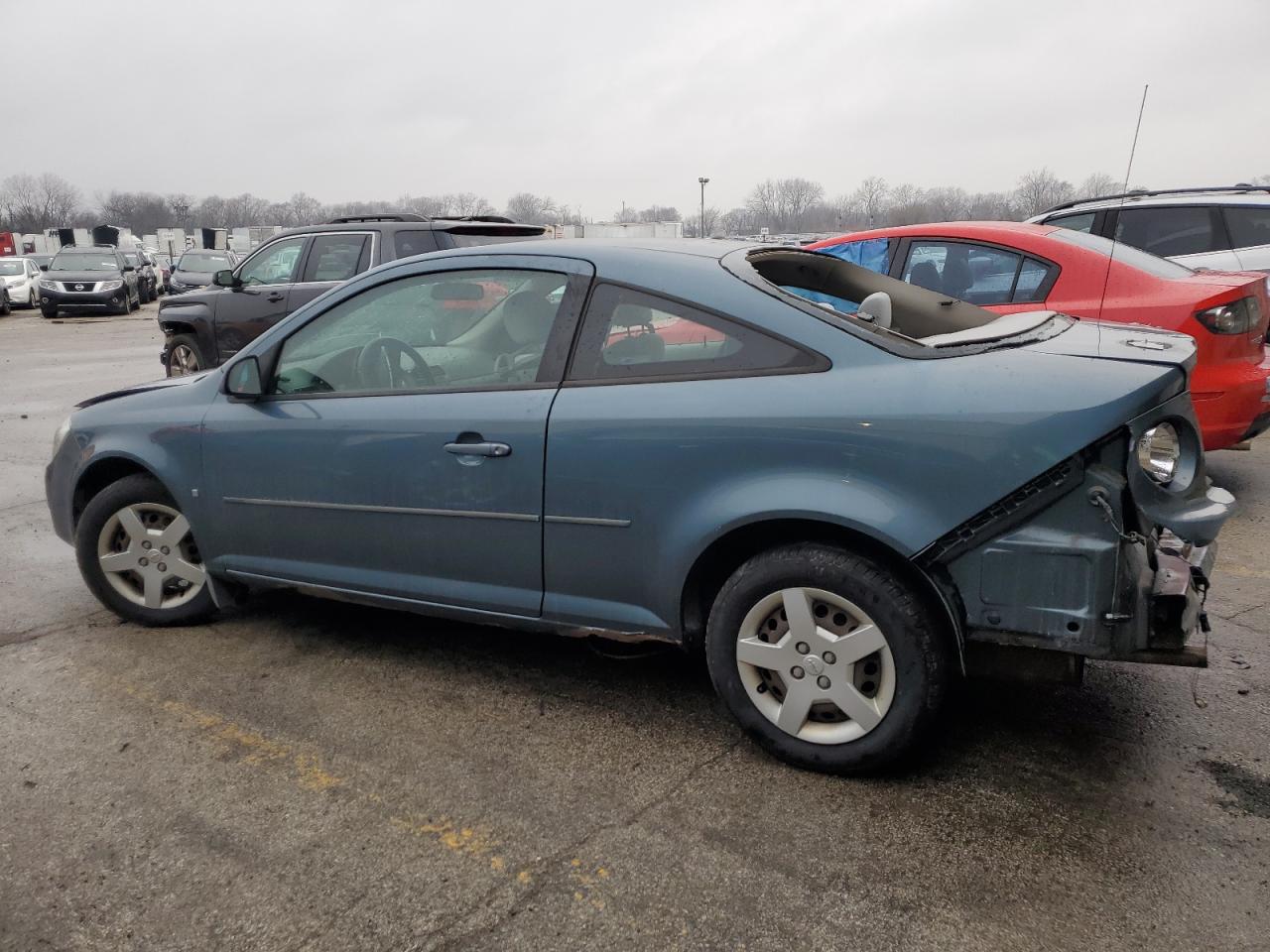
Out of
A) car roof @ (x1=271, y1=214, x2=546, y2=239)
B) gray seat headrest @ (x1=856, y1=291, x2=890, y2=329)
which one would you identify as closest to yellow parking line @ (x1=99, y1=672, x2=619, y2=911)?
gray seat headrest @ (x1=856, y1=291, x2=890, y2=329)

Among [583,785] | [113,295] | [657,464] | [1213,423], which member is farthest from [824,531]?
[113,295]

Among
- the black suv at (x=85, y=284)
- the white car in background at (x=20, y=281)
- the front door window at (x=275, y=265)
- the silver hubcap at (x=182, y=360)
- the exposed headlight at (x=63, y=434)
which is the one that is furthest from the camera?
the white car in background at (x=20, y=281)

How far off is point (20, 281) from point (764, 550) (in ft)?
100

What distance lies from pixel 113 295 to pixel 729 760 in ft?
83.2

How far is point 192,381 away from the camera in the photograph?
4082 mm

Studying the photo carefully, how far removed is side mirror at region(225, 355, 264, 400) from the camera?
3.76 meters

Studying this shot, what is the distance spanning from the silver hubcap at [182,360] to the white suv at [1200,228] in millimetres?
8924

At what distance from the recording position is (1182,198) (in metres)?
8.20

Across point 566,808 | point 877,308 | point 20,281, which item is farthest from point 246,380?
point 20,281

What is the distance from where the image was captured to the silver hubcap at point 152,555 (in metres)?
4.06

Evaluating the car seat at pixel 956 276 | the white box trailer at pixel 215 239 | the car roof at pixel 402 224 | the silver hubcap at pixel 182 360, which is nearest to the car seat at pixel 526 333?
the car seat at pixel 956 276

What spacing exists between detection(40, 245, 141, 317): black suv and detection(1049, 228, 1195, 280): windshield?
23966 millimetres

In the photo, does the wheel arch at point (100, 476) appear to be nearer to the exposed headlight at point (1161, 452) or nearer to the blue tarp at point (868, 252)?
the exposed headlight at point (1161, 452)

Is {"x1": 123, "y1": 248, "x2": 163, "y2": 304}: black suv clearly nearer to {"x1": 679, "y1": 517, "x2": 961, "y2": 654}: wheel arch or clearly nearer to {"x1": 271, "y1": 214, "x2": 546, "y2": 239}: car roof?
{"x1": 271, "y1": 214, "x2": 546, "y2": 239}: car roof
